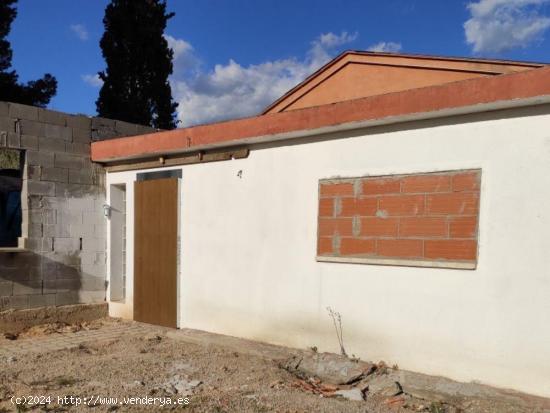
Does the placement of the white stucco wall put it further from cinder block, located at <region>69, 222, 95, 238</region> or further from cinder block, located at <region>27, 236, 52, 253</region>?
cinder block, located at <region>27, 236, 52, 253</region>

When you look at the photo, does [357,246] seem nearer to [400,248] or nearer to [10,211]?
[400,248]

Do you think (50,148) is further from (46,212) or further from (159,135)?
(159,135)

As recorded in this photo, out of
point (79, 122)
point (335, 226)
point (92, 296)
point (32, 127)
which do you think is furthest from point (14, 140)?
point (335, 226)

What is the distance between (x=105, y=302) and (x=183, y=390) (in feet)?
14.0

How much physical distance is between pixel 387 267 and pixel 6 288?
5570 mm

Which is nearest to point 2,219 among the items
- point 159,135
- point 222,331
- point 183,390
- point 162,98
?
point 159,135

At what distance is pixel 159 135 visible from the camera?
712 cm

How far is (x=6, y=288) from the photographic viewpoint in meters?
6.88

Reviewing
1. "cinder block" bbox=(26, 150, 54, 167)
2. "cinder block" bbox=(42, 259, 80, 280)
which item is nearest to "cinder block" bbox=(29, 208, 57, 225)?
"cinder block" bbox=(42, 259, 80, 280)

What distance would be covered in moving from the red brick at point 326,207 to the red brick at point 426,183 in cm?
88

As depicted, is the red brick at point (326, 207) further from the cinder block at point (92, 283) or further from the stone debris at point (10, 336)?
the stone debris at point (10, 336)

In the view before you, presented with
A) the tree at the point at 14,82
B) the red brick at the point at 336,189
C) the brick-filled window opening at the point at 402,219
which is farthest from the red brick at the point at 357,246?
the tree at the point at 14,82

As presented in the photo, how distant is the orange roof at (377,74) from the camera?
9891mm

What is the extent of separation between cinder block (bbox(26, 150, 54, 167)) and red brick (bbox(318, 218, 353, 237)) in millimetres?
4698
